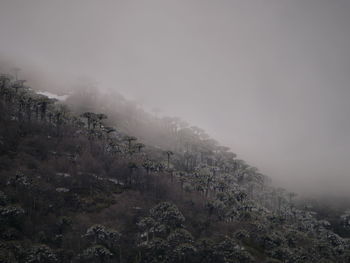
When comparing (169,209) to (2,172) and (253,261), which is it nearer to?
(253,261)

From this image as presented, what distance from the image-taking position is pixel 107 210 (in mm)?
120750

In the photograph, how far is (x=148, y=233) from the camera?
367 feet

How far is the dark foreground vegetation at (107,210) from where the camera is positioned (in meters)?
94.3

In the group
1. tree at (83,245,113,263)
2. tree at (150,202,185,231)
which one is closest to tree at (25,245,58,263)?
tree at (83,245,113,263)

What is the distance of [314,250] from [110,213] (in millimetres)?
82838

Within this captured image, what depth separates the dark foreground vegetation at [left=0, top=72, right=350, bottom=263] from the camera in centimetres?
9431

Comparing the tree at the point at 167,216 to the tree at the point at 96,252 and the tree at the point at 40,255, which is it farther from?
the tree at the point at 40,255

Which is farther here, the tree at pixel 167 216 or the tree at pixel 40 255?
the tree at pixel 167 216

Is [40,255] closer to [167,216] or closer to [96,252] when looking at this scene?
[96,252]

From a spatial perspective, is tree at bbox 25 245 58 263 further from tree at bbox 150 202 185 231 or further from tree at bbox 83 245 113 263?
tree at bbox 150 202 185 231

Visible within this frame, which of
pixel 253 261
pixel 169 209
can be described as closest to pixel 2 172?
pixel 169 209

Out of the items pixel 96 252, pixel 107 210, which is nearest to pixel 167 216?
pixel 107 210

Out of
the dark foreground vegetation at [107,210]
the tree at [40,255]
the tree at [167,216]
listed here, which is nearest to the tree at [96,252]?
the dark foreground vegetation at [107,210]

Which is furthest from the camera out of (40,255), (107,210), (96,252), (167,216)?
(107,210)
